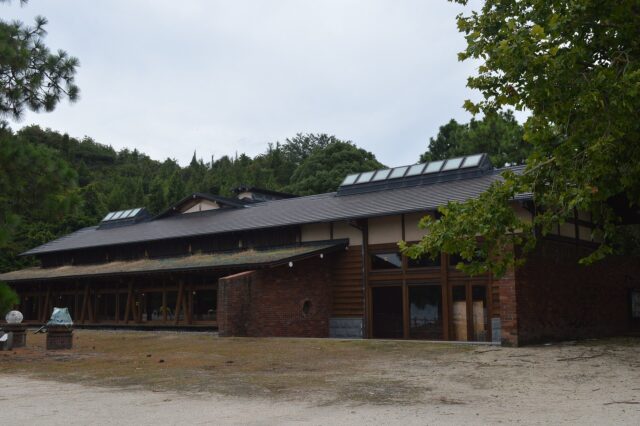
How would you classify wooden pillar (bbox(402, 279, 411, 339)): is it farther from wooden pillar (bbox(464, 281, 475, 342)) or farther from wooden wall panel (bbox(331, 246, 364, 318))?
wooden pillar (bbox(464, 281, 475, 342))

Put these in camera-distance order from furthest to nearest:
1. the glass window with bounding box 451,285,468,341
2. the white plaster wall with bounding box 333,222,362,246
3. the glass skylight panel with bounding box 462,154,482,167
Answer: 1. the glass skylight panel with bounding box 462,154,482,167
2. the white plaster wall with bounding box 333,222,362,246
3. the glass window with bounding box 451,285,468,341

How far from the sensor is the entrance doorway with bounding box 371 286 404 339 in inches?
821

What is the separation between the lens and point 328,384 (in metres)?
10.3

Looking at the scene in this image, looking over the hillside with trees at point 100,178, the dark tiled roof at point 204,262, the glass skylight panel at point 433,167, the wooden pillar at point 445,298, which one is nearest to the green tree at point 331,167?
the hillside with trees at point 100,178

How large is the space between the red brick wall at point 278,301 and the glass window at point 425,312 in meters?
3.31

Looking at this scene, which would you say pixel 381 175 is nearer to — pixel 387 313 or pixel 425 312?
pixel 387 313

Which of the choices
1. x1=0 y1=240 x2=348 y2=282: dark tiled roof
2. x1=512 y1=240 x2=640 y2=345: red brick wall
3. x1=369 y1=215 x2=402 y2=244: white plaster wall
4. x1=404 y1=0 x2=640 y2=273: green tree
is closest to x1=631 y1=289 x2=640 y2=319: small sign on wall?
x1=512 y1=240 x2=640 y2=345: red brick wall

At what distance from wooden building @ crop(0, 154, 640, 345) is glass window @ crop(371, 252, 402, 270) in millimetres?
44

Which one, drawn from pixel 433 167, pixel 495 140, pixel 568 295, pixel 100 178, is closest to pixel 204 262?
pixel 433 167

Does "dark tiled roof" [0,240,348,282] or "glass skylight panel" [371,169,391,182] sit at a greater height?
"glass skylight panel" [371,169,391,182]

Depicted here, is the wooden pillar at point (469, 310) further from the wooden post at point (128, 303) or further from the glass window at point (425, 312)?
the wooden post at point (128, 303)

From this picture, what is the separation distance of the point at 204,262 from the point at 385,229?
7.18m

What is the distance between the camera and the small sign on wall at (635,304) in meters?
22.7

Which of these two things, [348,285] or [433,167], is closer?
[348,285]
